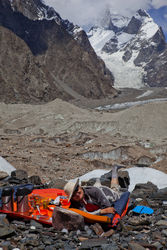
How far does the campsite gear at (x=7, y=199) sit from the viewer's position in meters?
3.93

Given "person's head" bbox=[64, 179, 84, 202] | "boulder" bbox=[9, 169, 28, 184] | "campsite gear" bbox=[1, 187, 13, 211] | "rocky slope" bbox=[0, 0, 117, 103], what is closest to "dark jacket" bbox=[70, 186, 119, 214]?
"person's head" bbox=[64, 179, 84, 202]

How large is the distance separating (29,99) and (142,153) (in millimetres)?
44427

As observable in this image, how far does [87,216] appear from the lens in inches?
154

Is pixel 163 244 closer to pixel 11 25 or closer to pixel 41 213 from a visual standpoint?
pixel 41 213

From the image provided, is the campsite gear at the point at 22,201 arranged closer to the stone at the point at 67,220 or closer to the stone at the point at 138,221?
the stone at the point at 67,220

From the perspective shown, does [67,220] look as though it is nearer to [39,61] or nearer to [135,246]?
[135,246]

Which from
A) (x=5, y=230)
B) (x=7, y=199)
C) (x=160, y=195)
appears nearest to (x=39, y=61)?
(x=160, y=195)

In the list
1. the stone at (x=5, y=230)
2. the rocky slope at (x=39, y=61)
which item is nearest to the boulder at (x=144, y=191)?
the stone at (x=5, y=230)

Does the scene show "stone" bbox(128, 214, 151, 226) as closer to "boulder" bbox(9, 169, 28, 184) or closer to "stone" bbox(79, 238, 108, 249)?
"stone" bbox(79, 238, 108, 249)

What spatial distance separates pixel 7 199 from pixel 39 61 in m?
81.5

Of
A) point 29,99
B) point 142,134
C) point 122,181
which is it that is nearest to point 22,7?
point 29,99

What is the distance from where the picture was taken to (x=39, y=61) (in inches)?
3253

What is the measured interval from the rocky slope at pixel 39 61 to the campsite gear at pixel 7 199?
163 ft

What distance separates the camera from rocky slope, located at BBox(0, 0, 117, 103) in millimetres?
58406
